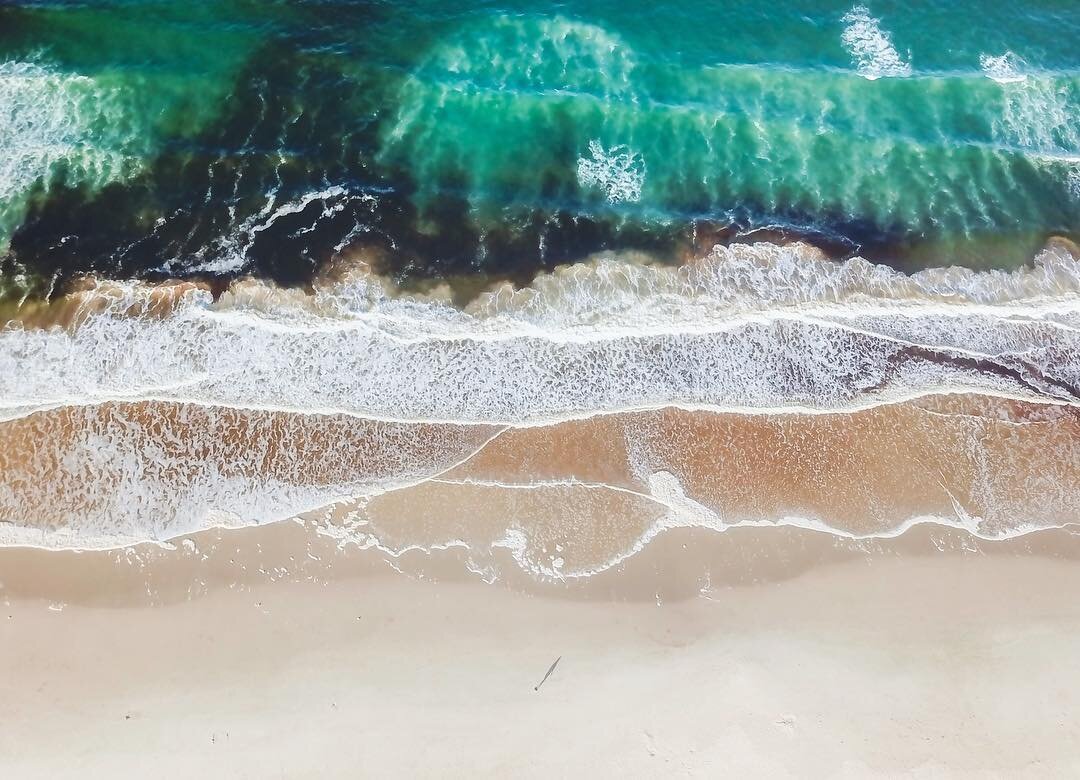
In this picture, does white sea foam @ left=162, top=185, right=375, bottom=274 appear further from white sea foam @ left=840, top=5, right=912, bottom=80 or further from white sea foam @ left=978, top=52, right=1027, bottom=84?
white sea foam @ left=978, top=52, right=1027, bottom=84

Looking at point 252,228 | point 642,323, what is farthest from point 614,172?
point 252,228

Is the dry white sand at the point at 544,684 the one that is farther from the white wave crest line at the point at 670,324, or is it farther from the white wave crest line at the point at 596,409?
the white wave crest line at the point at 670,324

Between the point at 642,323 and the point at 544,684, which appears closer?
the point at 544,684

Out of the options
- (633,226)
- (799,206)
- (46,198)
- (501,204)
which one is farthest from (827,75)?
(46,198)

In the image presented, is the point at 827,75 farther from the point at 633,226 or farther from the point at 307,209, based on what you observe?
the point at 307,209

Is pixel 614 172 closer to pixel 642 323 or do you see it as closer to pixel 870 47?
pixel 642 323
